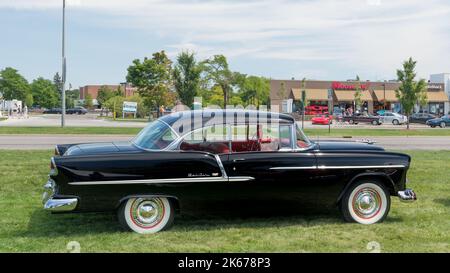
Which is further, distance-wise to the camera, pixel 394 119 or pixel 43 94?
pixel 43 94

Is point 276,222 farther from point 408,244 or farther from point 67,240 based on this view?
point 67,240

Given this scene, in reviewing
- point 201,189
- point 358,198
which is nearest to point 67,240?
point 201,189

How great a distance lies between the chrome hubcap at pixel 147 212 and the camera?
5418mm

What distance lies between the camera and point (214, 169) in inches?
215

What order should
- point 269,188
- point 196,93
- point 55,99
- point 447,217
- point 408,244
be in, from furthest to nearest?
point 55,99
point 196,93
point 447,217
point 269,188
point 408,244

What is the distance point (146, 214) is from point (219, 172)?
933 mm

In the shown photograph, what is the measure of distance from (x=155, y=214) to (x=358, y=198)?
2431 mm

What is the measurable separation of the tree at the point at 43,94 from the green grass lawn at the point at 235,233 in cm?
10197

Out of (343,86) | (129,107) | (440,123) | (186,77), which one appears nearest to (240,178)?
(186,77)

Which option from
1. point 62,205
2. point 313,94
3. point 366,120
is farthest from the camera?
point 313,94

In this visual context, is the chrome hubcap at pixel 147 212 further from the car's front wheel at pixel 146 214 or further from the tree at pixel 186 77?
the tree at pixel 186 77

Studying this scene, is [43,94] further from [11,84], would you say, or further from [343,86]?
[343,86]

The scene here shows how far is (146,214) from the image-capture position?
17.9 feet

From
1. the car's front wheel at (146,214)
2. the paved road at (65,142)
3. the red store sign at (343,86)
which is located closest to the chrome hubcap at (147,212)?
the car's front wheel at (146,214)
